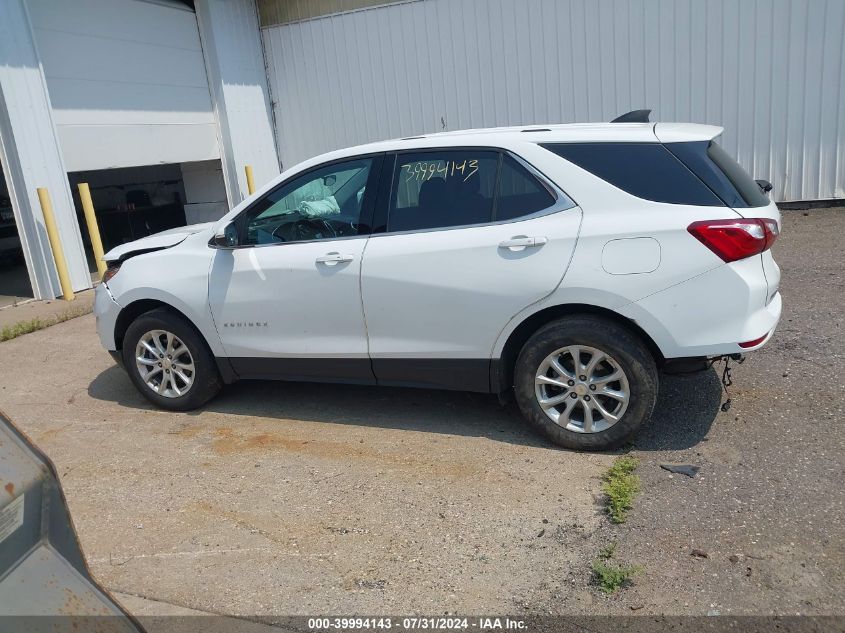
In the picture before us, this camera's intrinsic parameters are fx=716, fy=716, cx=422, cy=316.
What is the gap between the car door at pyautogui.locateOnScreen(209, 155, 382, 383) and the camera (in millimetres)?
4520

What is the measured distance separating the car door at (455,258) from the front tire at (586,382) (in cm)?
26

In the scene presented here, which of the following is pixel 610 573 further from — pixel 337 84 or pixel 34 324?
pixel 337 84

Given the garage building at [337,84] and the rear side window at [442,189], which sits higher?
the garage building at [337,84]

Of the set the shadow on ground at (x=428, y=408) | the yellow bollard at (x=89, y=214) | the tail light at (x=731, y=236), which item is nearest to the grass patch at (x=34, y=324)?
the yellow bollard at (x=89, y=214)

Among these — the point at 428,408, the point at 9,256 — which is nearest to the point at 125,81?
the point at 9,256

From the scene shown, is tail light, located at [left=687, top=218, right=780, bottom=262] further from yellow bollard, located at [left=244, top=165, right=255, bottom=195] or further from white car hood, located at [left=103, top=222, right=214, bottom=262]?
yellow bollard, located at [left=244, top=165, right=255, bottom=195]

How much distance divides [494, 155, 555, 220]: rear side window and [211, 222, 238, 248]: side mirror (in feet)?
5.85

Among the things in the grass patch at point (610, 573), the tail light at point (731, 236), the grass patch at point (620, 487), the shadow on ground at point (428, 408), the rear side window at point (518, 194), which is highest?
the rear side window at point (518, 194)

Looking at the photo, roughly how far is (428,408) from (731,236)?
228 centimetres

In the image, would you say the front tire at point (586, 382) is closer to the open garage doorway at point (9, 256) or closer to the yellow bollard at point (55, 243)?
the yellow bollard at point (55, 243)

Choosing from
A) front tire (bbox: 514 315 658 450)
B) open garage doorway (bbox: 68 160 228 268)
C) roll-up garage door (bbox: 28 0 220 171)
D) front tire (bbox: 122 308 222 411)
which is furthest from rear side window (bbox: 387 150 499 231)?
open garage doorway (bbox: 68 160 228 268)

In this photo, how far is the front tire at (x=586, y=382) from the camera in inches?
156

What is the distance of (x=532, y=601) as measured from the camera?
9.75 feet

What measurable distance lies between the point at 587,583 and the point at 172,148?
997 centimetres
